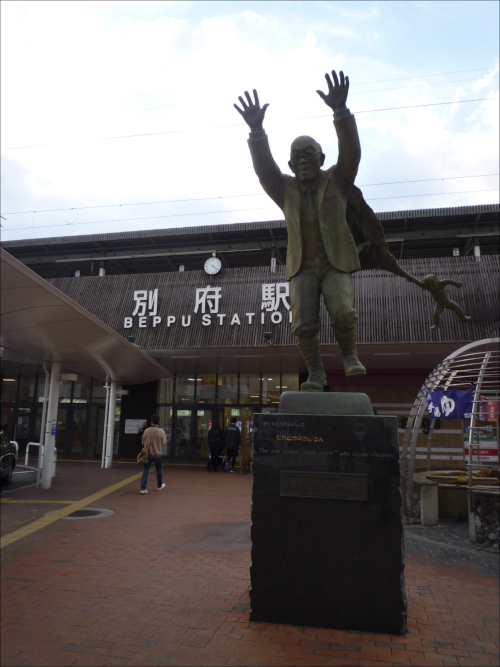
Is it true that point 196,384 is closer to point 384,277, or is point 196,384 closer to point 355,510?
point 384,277

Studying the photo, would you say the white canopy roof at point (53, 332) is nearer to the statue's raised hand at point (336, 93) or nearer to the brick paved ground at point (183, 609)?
the brick paved ground at point (183, 609)

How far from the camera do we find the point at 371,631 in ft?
11.3

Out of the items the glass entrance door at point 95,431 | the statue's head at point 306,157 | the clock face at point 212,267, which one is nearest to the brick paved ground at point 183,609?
the statue's head at point 306,157

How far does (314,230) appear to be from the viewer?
4.16m

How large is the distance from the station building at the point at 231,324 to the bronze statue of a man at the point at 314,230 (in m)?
8.26

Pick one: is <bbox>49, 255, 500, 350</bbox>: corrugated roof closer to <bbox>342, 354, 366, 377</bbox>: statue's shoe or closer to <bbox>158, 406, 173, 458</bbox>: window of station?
<bbox>158, 406, 173, 458</bbox>: window of station

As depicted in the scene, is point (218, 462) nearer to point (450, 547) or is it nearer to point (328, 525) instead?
point (450, 547)

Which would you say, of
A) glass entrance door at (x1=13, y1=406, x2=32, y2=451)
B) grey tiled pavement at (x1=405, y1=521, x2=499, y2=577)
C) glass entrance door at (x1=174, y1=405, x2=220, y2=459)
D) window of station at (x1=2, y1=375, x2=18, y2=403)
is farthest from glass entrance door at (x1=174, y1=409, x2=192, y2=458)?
grey tiled pavement at (x1=405, y1=521, x2=499, y2=577)

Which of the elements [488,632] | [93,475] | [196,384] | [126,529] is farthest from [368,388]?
[488,632]

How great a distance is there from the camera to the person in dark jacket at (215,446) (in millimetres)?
14492

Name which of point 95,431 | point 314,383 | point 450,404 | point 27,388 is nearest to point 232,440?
point 95,431

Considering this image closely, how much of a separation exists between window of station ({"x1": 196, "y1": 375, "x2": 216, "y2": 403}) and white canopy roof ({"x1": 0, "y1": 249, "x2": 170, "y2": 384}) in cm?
345

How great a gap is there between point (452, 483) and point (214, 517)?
4.12 m

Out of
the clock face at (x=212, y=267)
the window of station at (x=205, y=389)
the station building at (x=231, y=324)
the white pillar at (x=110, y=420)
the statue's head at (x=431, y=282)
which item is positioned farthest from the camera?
the window of station at (x=205, y=389)
